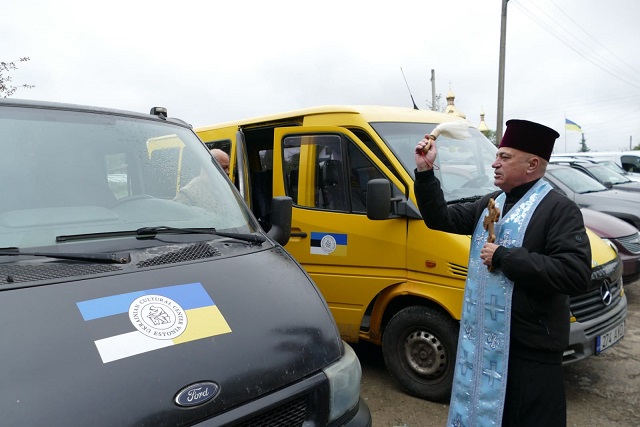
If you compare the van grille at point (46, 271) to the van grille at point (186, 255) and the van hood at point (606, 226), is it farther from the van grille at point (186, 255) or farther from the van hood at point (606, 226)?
the van hood at point (606, 226)

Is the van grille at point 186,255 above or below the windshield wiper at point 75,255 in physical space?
below

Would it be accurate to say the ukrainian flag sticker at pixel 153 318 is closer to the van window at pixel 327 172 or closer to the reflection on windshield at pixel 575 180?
the van window at pixel 327 172

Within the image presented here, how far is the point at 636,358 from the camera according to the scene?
15.0 ft

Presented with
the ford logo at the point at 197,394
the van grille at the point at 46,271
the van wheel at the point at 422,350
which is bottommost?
the van wheel at the point at 422,350

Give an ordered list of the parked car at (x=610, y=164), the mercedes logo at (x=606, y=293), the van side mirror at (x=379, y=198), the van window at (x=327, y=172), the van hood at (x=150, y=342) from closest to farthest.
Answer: the van hood at (x=150, y=342), the van side mirror at (x=379, y=198), the mercedes logo at (x=606, y=293), the van window at (x=327, y=172), the parked car at (x=610, y=164)

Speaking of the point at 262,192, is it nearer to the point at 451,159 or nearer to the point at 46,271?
the point at 451,159

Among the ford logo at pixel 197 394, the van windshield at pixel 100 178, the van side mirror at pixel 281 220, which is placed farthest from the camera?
the van side mirror at pixel 281 220

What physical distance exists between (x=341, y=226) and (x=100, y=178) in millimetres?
2018

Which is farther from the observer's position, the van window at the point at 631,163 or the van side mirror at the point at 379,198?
the van window at the point at 631,163

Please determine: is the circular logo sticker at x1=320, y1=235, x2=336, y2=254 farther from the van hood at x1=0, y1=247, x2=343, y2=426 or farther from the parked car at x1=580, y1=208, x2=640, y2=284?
the parked car at x1=580, y1=208, x2=640, y2=284

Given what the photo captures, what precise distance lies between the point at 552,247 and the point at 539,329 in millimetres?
359

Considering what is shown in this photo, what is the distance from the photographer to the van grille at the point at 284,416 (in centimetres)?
168

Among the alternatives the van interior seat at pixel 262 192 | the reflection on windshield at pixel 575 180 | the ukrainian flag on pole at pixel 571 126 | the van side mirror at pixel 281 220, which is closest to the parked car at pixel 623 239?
the reflection on windshield at pixel 575 180

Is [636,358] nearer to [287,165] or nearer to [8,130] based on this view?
[287,165]
